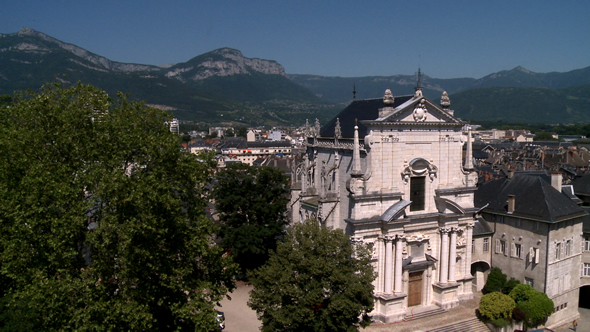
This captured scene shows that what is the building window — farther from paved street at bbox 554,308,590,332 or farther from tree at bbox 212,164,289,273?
paved street at bbox 554,308,590,332

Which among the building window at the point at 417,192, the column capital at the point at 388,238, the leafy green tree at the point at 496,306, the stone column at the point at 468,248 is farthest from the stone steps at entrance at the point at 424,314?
the building window at the point at 417,192

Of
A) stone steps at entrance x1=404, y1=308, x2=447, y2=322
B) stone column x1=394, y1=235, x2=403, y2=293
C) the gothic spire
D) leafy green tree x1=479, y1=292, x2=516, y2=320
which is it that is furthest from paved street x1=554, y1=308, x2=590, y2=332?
the gothic spire

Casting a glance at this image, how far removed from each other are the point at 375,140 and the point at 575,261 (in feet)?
65.4

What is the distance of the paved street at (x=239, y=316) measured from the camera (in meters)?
29.7

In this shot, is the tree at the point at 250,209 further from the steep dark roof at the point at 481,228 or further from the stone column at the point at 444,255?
the steep dark roof at the point at 481,228

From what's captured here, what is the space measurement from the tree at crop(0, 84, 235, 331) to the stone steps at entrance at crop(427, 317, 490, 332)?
1610 cm

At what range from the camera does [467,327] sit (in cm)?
2953

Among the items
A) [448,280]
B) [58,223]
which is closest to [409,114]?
[448,280]

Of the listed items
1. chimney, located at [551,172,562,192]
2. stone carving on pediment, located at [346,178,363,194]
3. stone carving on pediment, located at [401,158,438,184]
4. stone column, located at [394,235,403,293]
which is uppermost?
stone carving on pediment, located at [401,158,438,184]

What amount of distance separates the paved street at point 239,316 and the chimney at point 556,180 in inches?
1042

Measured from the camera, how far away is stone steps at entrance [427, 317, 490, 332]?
1138 inches

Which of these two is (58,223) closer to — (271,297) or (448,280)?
(271,297)

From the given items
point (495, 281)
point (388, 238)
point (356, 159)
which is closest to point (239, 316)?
point (388, 238)

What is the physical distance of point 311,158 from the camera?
121 ft
